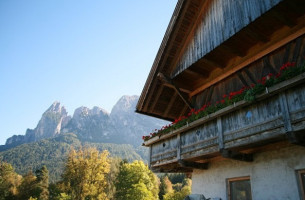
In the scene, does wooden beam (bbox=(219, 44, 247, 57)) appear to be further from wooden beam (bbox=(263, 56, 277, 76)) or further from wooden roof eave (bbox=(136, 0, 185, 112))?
wooden roof eave (bbox=(136, 0, 185, 112))

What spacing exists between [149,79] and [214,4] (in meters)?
4.70

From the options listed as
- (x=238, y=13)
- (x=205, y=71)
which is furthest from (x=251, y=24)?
(x=205, y=71)

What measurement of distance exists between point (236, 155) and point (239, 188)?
1.65m

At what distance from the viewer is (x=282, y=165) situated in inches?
288

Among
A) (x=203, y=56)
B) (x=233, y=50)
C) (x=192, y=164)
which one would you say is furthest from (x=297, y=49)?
(x=192, y=164)

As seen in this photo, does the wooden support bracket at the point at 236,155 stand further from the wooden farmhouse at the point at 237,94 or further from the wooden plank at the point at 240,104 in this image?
the wooden plank at the point at 240,104

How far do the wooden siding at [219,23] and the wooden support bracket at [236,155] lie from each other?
4031 millimetres

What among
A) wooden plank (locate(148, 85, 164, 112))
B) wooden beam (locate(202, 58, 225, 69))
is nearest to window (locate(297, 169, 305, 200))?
wooden beam (locate(202, 58, 225, 69))

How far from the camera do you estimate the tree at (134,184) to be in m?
45.8

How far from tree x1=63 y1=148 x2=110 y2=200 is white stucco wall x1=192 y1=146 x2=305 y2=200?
33.7m

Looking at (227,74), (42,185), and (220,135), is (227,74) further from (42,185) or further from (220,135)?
(42,185)

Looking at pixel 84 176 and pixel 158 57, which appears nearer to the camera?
pixel 158 57

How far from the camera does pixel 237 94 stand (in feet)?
24.6

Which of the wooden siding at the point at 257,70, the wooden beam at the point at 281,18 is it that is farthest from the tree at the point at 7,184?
the wooden beam at the point at 281,18
